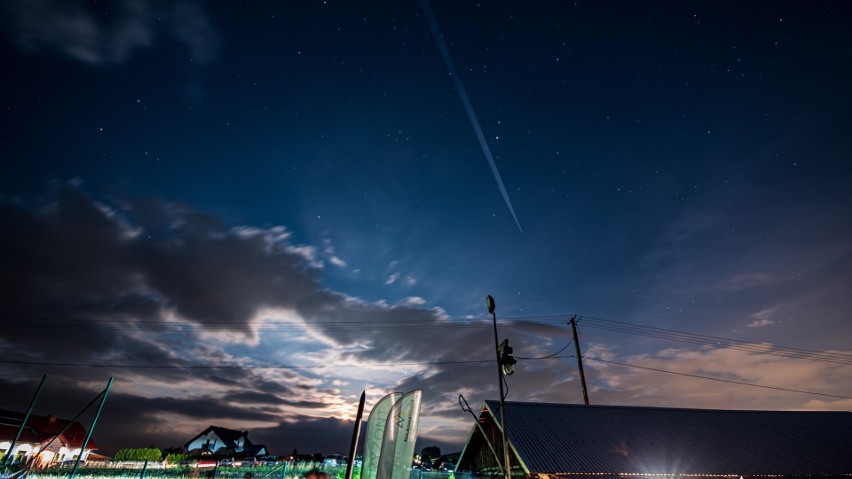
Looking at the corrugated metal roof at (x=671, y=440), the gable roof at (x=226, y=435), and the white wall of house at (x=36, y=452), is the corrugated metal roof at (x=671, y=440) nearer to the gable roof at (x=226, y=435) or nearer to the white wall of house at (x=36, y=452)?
the white wall of house at (x=36, y=452)

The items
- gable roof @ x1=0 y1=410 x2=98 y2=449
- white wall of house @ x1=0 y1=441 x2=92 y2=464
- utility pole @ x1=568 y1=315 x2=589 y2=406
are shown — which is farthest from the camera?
gable roof @ x1=0 y1=410 x2=98 y2=449

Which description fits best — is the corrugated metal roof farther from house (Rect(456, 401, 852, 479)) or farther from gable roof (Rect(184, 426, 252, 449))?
gable roof (Rect(184, 426, 252, 449))

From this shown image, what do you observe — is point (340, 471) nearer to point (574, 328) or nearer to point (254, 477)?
point (254, 477)

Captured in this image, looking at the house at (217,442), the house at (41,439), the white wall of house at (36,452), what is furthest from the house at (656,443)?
the house at (217,442)

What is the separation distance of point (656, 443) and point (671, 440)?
126 centimetres

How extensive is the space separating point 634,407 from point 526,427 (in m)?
9.58

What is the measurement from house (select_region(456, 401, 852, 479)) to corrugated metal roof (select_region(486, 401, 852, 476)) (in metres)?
0.05

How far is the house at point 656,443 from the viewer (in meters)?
18.8

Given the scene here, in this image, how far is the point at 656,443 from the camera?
21.0m

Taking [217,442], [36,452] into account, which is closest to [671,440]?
[36,452]

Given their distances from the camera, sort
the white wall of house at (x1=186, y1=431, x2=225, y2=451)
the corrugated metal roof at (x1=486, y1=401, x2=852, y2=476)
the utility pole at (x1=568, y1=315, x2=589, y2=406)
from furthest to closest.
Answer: the white wall of house at (x1=186, y1=431, x2=225, y2=451), the utility pole at (x1=568, y1=315, x2=589, y2=406), the corrugated metal roof at (x1=486, y1=401, x2=852, y2=476)

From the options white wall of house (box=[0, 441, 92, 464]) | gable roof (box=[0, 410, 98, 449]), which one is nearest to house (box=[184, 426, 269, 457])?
gable roof (box=[0, 410, 98, 449])

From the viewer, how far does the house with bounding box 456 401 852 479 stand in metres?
18.8

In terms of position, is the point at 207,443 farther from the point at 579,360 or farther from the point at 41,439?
the point at 579,360
